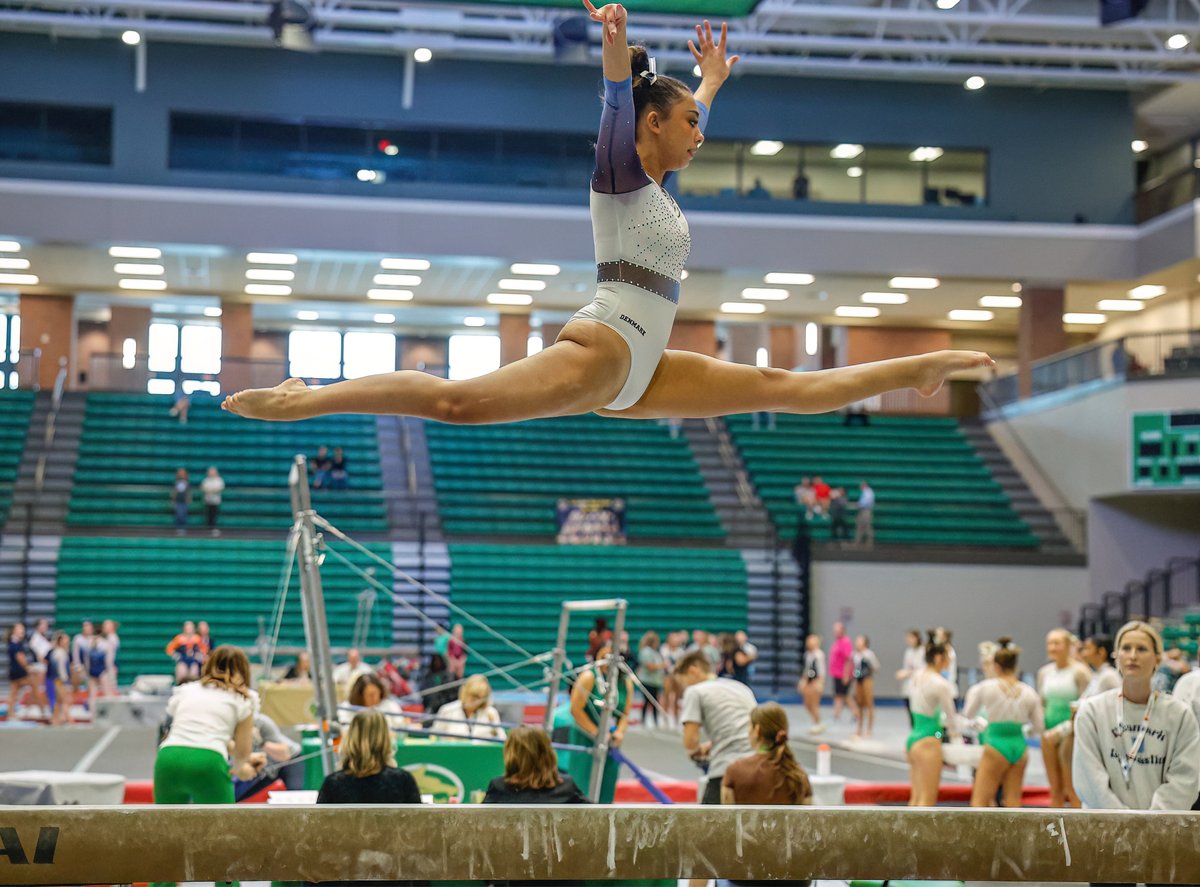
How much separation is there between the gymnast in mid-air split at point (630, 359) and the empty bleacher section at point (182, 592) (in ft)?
58.0

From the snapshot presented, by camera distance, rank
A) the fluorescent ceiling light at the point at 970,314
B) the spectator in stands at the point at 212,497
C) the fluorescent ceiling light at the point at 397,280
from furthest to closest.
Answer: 1. the fluorescent ceiling light at the point at 970,314
2. the fluorescent ceiling light at the point at 397,280
3. the spectator in stands at the point at 212,497

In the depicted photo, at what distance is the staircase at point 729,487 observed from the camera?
78.1 ft

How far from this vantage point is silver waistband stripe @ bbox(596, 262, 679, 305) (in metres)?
3.67

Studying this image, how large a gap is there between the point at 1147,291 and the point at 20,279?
22.7 m

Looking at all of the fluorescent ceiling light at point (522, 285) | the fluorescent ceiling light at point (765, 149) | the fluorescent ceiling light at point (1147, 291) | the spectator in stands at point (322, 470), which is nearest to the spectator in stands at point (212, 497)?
the spectator in stands at point (322, 470)

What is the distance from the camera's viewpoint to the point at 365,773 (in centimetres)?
516

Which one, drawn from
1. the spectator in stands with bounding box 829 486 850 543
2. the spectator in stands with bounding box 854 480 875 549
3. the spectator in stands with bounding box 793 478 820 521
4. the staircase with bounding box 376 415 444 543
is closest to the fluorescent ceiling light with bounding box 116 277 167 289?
the staircase with bounding box 376 415 444 543

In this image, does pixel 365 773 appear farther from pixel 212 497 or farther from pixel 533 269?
pixel 533 269

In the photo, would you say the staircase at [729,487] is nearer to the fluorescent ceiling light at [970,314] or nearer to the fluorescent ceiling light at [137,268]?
the fluorescent ceiling light at [970,314]

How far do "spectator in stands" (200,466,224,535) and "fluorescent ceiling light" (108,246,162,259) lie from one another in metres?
4.75

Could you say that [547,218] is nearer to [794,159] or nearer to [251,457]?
[794,159]

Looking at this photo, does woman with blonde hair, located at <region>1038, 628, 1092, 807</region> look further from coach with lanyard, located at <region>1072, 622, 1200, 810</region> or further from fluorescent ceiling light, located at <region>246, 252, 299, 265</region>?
fluorescent ceiling light, located at <region>246, 252, 299, 265</region>

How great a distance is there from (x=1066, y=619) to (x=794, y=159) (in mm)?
9972

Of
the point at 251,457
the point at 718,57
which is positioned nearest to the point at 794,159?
the point at 251,457
